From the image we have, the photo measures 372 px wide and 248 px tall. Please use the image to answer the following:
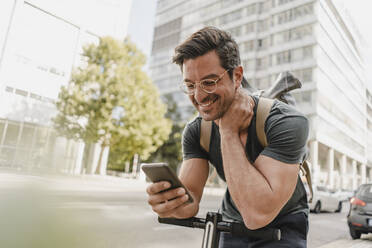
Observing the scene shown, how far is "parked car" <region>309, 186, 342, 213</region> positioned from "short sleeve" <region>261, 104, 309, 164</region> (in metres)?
8.64

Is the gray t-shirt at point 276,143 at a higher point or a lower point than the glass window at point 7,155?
higher

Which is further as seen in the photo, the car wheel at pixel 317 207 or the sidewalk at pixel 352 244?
the car wheel at pixel 317 207

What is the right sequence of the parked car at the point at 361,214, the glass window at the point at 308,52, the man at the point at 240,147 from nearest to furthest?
the man at the point at 240,147, the parked car at the point at 361,214, the glass window at the point at 308,52

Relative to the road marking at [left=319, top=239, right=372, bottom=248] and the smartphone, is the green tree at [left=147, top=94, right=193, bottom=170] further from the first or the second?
the smartphone

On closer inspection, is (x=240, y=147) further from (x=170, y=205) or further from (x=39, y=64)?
(x=39, y=64)

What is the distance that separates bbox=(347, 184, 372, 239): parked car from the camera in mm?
4738

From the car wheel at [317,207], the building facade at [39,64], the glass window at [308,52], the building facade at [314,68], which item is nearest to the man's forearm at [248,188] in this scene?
the building facade at [39,64]

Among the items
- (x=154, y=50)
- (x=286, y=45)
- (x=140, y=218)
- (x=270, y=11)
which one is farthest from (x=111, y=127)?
(x=154, y=50)

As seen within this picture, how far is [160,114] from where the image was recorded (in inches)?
620

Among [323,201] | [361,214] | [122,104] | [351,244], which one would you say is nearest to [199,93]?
[351,244]

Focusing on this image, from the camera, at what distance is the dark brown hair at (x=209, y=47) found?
3.12ft

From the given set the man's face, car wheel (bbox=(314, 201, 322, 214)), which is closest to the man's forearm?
the man's face

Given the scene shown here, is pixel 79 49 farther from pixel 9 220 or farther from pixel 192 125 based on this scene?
pixel 9 220

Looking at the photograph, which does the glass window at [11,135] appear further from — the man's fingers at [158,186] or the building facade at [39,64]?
the man's fingers at [158,186]
